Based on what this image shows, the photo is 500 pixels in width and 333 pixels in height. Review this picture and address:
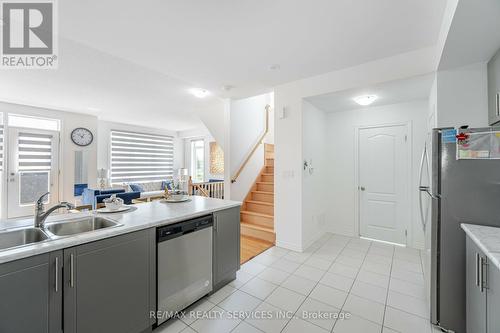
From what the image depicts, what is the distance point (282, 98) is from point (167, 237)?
272 centimetres

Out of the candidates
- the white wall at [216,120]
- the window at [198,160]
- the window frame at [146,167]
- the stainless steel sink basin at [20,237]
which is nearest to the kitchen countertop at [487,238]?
the stainless steel sink basin at [20,237]

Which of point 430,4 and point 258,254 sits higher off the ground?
point 430,4

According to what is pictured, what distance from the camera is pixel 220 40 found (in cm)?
226

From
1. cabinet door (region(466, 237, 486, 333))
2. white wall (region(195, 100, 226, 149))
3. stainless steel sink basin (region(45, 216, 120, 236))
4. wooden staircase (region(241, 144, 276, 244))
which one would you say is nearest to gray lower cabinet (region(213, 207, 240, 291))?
stainless steel sink basin (region(45, 216, 120, 236))

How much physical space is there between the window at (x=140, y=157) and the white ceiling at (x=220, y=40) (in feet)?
11.3

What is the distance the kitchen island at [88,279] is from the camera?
1103 millimetres

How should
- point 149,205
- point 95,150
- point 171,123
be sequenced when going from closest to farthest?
point 149,205, point 95,150, point 171,123

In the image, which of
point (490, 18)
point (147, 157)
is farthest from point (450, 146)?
point (147, 157)

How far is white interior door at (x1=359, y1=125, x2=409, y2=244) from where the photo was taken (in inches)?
136

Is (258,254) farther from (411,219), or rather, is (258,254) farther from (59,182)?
(59,182)

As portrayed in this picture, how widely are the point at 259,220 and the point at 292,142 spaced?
1.72 metres

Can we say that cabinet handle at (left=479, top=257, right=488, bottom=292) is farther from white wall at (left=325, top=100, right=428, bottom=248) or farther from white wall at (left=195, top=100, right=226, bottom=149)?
white wall at (left=195, top=100, right=226, bottom=149)

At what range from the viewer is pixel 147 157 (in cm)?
778

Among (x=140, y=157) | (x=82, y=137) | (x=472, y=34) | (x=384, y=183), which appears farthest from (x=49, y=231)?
(x=140, y=157)
